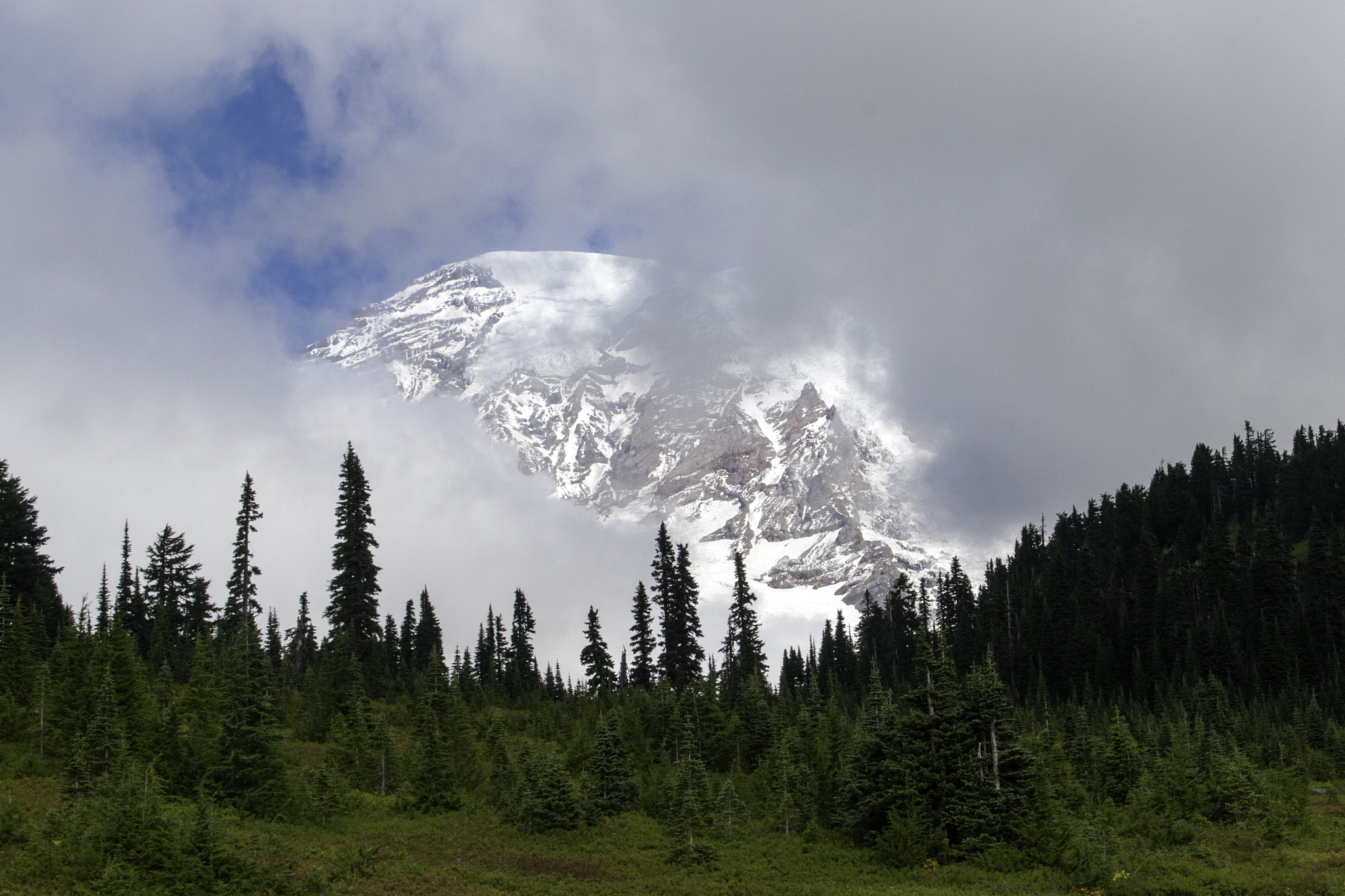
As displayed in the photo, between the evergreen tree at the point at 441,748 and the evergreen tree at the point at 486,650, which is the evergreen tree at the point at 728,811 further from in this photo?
the evergreen tree at the point at 486,650

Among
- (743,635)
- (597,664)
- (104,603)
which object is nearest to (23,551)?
(104,603)

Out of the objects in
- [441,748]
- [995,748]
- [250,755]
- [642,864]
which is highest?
[250,755]

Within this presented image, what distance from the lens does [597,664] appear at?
9150cm

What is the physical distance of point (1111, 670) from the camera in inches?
4237

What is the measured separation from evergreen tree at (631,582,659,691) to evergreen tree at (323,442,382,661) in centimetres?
2417

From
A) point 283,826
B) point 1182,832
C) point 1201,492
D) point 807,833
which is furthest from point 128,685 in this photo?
point 1201,492

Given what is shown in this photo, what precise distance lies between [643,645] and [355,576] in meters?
28.9

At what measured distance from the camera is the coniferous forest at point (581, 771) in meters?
32.6

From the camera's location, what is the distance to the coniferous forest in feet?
107

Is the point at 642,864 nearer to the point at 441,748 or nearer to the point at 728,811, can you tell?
the point at 728,811

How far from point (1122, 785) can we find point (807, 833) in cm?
1920

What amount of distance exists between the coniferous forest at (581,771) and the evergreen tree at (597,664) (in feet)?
1.06

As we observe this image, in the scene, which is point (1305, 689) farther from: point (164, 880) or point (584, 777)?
point (164, 880)

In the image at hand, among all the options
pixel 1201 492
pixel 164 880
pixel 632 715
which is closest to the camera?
pixel 164 880
